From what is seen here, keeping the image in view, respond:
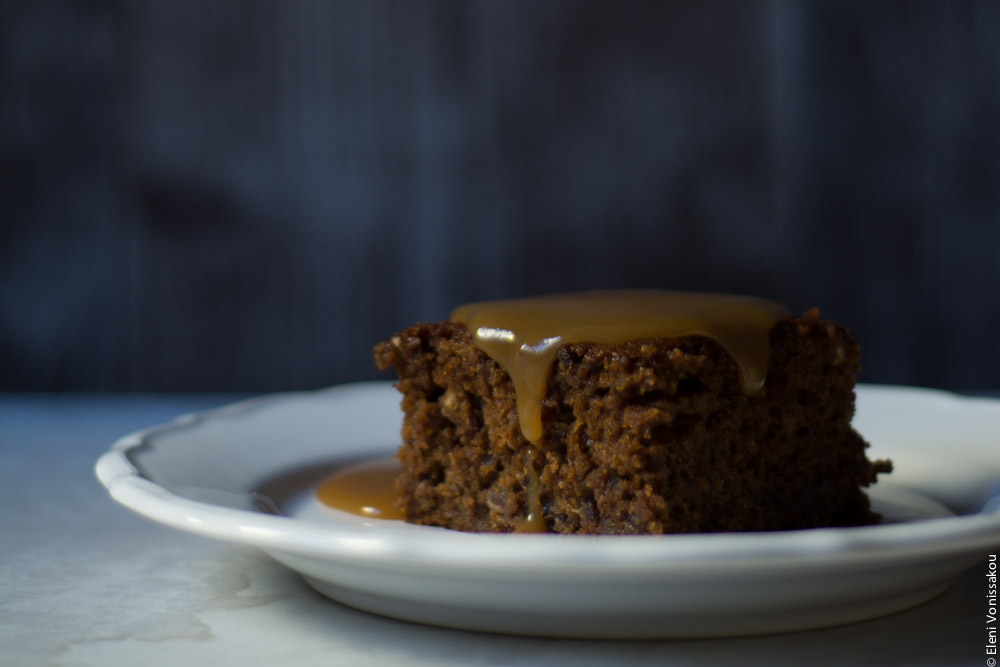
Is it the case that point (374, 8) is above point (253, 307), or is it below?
above

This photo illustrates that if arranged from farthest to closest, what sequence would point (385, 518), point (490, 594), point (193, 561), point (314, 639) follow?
point (385, 518) < point (193, 561) < point (314, 639) < point (490, 594)

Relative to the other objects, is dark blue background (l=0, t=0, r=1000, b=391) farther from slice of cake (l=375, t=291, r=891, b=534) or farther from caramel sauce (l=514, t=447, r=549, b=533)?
caramel sauce (l=514, t=447, r=549, b=533)

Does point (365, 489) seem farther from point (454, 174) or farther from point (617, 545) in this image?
point (454, 174)

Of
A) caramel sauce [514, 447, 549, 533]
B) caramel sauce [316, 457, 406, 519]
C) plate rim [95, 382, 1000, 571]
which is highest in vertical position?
plate rim [95, 382, 1000, 571]

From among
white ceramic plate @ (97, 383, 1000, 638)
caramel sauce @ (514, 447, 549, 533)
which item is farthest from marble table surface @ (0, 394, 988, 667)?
caramel sauce @ (514, 447, 549, 533)

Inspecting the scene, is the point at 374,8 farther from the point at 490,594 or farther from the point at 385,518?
the point at 490,594

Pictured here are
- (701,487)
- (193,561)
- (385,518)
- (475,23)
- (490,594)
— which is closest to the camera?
(490,594)

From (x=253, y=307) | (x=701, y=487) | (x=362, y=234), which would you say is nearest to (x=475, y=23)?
(x=362, y=234)
